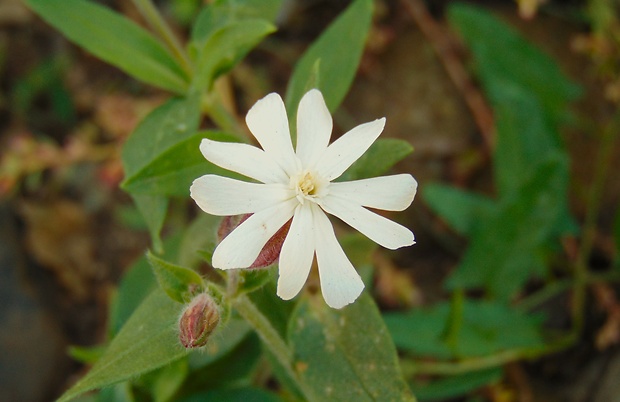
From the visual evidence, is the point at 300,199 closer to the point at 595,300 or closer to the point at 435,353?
the point at 435,353

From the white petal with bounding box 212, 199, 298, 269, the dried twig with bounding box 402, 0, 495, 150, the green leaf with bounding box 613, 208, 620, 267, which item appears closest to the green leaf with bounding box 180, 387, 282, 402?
the white petal with bounding box 212, 199, 298, 269

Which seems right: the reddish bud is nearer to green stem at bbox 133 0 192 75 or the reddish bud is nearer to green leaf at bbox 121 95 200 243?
green leaf at bbox 121 95 200 243

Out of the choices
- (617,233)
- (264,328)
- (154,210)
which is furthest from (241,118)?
(264,328)

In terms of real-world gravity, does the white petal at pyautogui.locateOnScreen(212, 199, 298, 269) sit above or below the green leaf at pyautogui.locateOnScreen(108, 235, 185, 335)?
above

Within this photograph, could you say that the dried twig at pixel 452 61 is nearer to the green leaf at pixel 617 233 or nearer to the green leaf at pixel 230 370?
the green leaf at pixel 617 233

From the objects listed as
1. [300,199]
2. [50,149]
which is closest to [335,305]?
[300,199]
